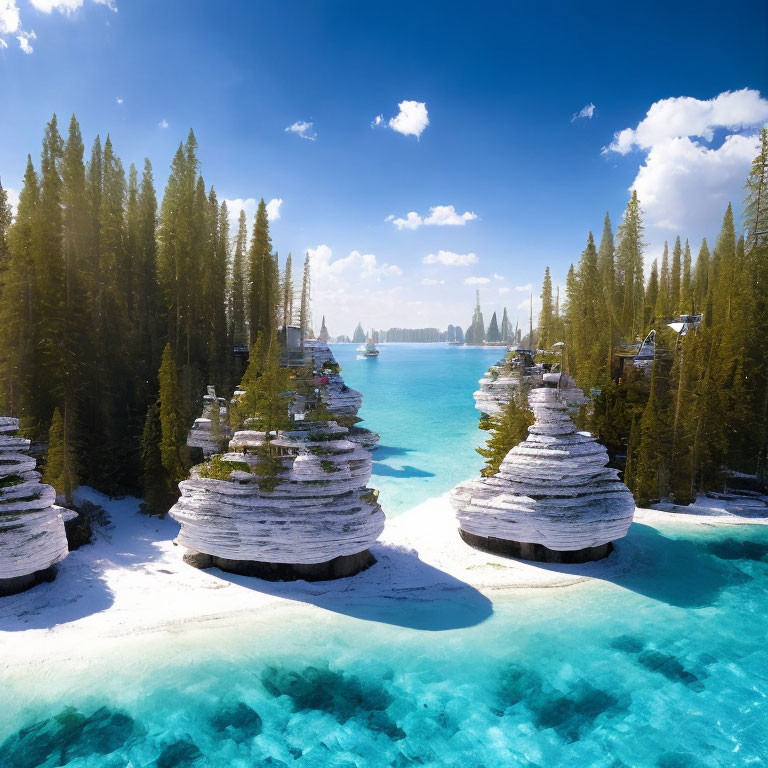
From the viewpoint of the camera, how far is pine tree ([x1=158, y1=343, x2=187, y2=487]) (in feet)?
76.4

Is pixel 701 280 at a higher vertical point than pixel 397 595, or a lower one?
higher

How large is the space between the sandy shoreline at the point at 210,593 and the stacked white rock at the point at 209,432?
4.40 meters

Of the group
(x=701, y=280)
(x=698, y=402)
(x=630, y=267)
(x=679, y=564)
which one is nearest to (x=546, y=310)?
(x=630, y=267)

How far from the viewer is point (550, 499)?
1934 centimetres

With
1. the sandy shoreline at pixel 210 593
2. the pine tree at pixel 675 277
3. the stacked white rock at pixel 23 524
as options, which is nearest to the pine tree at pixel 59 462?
the sandy shoreline at pixel 210 593

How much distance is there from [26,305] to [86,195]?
953cm

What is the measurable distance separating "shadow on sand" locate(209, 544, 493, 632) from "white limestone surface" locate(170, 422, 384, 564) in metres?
1.01

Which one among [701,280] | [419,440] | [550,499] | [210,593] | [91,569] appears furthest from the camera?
[701,280]

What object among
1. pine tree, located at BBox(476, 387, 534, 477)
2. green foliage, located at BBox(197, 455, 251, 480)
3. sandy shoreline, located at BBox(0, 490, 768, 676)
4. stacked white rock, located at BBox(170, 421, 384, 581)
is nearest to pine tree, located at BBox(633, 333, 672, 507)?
sandy shoreline, located at BBox(0, 490, 768, 676)

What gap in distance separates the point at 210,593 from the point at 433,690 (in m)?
8.71

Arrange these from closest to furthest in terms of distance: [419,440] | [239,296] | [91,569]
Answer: [91,569] → [239,296] → [419,440]

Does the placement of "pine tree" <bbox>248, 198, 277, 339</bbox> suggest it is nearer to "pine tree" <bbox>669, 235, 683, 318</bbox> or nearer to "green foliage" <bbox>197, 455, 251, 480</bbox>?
"green foliage" <bbox>197, 455, 251, 480</bbox>

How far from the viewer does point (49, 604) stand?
16.1 meters

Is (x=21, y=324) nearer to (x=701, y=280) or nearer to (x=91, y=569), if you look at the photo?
(x=91, y=569)
